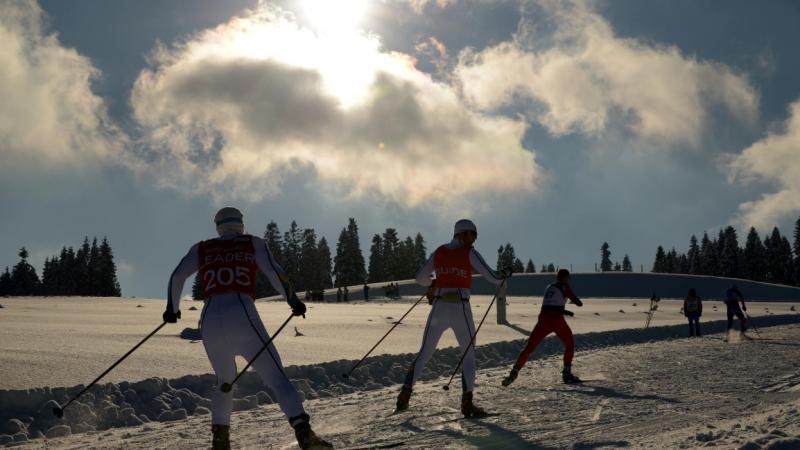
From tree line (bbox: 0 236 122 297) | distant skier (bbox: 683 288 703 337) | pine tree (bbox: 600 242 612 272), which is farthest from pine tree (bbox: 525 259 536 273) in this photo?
distant skier (bbox: 683 288 703 337)

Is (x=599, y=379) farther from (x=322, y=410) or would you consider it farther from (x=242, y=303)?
(x=242, y=303)

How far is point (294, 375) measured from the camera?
8984mm

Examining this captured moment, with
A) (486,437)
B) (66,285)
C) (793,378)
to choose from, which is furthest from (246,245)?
(66,285)

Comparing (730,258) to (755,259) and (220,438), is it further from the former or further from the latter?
(220,438)

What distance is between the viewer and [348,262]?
96.4m

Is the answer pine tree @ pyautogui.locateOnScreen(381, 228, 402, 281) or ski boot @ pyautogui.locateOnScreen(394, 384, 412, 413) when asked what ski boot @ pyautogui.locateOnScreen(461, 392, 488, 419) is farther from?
pine tree @ pyautogui.locateOnScreen(381, 228, 402, 281)

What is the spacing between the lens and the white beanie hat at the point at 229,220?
5184 mm

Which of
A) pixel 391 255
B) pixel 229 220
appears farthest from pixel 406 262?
pixel 229 220

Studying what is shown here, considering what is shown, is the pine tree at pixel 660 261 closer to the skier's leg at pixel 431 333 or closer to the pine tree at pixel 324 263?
the pine tree at pixel 324 263

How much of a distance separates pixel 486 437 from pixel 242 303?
248cm

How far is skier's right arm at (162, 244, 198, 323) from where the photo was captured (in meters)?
5.10

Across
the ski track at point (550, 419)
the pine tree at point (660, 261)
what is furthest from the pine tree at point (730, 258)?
the ski track at point (550, 419)

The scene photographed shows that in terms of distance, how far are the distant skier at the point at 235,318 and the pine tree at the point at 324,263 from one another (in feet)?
307

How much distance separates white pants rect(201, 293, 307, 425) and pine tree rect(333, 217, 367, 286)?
90.4m
